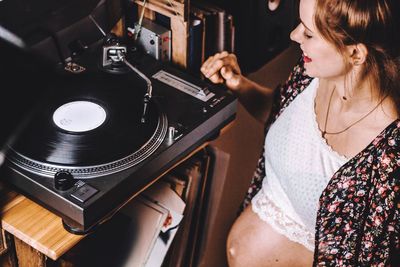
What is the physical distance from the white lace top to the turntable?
7.3 inches

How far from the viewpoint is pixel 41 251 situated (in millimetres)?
1193

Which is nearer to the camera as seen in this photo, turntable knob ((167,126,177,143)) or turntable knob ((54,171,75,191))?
turntable knob ((54,171,75,191))

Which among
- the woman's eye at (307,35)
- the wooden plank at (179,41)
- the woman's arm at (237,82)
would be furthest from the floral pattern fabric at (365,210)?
the wooden plank at (179,41)

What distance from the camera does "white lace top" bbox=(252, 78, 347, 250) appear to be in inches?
58.6

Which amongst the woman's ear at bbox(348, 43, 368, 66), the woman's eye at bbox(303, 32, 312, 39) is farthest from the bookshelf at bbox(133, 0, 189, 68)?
the woman's ear at bbox(348, 43, 368, 66)

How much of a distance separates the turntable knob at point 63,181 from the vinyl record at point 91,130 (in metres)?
0.02

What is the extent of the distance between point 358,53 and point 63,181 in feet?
2.34

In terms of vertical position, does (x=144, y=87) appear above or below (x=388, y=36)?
below

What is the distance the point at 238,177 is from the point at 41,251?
992 millimetres

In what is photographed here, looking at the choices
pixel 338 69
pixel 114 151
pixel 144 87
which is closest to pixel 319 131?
pixel 338 69

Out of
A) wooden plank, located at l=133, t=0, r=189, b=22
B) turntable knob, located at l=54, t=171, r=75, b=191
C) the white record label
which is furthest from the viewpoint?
wooden plank, located at l=133, t=0, r=189, b=22

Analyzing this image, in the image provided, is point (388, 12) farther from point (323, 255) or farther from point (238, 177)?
point (238, 177)

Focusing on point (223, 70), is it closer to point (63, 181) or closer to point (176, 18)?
point (176, 18)

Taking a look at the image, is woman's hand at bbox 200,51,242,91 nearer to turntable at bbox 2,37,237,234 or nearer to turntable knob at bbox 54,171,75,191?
turntable at bbox 2,37,237,234
